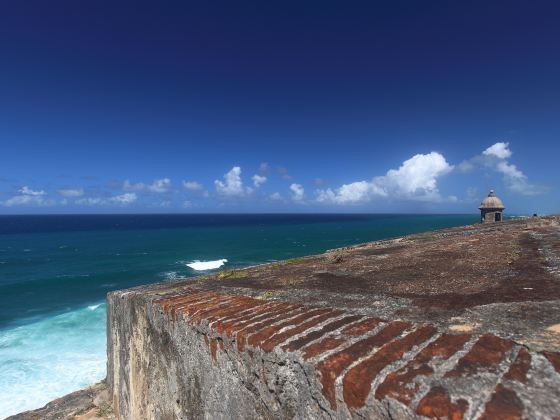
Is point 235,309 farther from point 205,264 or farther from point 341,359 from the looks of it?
point 205,264

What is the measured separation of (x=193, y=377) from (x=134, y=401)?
240cm

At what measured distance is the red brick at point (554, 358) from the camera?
5.27ft

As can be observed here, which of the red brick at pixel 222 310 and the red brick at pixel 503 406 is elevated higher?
the red brick at pixel 503 406

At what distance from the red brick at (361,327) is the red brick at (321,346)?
0.11 m

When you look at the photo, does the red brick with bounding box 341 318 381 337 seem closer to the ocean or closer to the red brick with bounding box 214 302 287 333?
the red brick with bounding box 214 302 287 333

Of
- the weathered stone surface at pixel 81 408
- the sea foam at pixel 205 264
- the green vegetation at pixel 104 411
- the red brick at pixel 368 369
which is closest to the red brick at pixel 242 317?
the red brick at pixel 368 369

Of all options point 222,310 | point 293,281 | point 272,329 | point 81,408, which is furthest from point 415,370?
point 81,408

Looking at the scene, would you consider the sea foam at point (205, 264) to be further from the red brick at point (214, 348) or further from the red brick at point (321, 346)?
the red brick at point (321, 346)

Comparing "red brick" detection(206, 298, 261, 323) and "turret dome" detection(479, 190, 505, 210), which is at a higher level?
"turret dome" detection(479, 190, 505, 210)

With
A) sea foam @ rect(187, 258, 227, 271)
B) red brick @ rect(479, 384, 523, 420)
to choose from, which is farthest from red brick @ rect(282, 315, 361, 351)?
sea foam @ rect(187, 258, 227, 271)

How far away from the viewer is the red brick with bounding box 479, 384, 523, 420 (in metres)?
1.39

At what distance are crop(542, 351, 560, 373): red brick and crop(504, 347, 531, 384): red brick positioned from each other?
75mm

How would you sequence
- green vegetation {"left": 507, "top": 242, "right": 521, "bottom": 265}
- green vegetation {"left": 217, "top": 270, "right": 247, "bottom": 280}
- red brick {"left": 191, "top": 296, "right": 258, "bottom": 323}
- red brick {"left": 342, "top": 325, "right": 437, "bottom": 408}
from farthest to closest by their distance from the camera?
green vegetation {"left": 217, "top": 270, "right": 247, "bottom": 280}
green vegetation {"left": 507, "top": 242, "right": 521, "bottom": 265}
red brick {"left": 191, "top": 296, "right": 258, "bottom": 323}
red brick {"left": 342, "top": 325, "right": 437, "bottom": 408}

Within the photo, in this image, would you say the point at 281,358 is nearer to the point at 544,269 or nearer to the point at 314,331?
the point at 314,331
